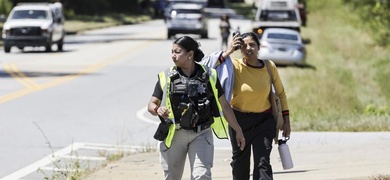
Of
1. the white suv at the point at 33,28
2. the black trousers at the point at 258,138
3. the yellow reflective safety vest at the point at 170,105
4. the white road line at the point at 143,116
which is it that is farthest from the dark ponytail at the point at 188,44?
the white suv at the point at 33,28

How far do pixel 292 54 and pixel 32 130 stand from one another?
60.0ft

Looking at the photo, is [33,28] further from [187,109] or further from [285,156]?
[187,109]

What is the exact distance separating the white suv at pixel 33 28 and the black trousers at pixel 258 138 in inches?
1264

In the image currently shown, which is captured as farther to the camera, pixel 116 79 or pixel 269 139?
pixel 116 79

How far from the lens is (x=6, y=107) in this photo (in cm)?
2106

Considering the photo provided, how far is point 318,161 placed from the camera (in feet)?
42.1

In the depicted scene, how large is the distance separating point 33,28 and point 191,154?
3333 centimetres

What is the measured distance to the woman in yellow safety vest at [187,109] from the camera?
8.20 metres

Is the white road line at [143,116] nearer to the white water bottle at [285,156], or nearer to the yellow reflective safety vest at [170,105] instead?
the white water bottle at [285,156]

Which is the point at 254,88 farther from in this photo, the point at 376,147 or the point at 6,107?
the point at 6,107

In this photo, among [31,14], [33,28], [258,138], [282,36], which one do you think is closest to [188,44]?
[258,138]

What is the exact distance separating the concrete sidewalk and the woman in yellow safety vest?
8.18 feet

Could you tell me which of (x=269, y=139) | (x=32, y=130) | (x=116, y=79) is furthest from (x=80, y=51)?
(x=269, y=139)

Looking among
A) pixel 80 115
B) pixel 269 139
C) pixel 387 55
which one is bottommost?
pixel 387 55
